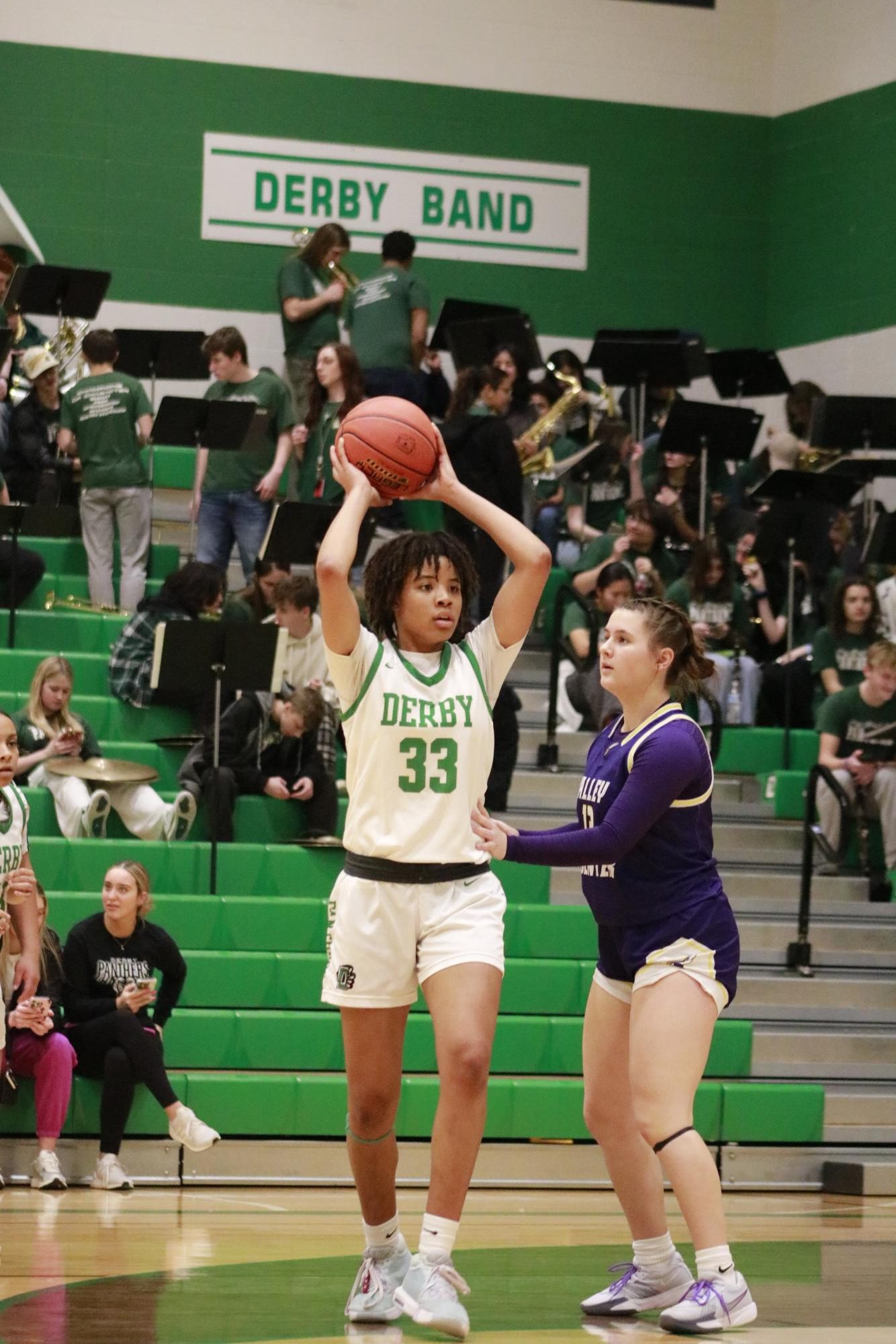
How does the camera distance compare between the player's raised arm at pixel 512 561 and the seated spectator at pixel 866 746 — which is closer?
the player's raised arm at pixel 512 561

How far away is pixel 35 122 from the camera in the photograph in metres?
13.9

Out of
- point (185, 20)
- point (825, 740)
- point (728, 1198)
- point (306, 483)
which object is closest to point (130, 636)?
point (306, 483)

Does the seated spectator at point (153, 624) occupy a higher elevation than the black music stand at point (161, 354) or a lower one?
lower

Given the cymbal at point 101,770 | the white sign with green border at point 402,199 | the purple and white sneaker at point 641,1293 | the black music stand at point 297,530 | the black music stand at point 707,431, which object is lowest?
the purple and white sneaker at point 641,1293

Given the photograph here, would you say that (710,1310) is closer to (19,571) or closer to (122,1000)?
(122,1000)

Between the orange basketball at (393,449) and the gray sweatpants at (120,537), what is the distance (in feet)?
20.0

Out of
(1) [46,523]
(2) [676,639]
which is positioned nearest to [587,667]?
(1) [46,523]

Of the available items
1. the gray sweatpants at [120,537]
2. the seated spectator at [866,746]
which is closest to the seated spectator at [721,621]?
the seated spectator at [866,746]

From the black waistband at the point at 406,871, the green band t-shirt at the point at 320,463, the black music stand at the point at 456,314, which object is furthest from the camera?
the black music stand at the point at 456,314

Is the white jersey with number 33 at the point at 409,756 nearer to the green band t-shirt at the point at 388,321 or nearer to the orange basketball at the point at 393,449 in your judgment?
the orange basketball at the point at 393,449

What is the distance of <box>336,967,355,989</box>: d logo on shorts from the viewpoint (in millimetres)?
4195

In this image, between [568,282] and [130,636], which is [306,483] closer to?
[130,636]

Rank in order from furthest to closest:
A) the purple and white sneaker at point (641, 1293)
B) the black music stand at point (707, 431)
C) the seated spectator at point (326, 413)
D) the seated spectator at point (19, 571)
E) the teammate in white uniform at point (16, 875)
Answer: the black music stand at point (707, 431), the seated spectator at point (326, 413), the seated spectator at point (19, 571), the teammate in white uniform at point (16, 875), the purple and white sneaker at point (641, 1293)

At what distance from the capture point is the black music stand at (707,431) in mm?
11359
